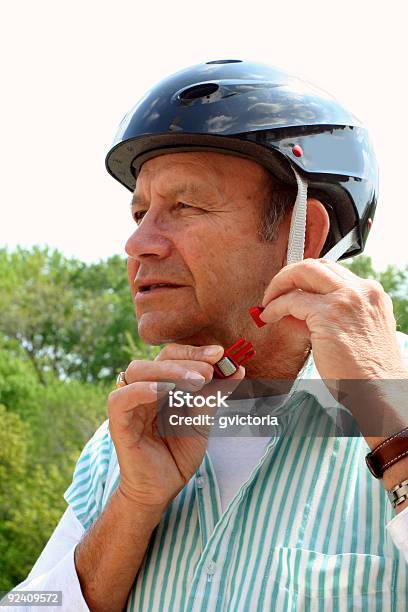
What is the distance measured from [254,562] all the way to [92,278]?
52.5 meters

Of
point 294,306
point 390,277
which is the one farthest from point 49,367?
point 294,306

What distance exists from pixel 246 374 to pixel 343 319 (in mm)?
1007

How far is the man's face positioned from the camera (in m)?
3.49

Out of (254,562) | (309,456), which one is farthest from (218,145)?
(254,562)

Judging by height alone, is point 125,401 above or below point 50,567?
above

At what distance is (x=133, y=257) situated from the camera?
11.8 ft

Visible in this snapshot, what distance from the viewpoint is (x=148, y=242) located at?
3494 mm

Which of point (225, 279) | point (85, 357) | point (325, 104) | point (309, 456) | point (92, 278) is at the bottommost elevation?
point (309, 456)

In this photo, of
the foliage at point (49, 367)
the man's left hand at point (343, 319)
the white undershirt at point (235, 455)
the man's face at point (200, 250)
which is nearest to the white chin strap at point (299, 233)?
the man's face at point (200, 250)

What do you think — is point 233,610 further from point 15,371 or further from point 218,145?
point 15,371

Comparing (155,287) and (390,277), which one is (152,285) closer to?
(155,287)

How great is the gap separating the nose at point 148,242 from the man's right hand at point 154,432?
502 mm

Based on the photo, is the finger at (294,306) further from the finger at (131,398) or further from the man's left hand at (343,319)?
the finger at (131,398)

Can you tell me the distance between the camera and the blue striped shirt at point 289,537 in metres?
2.75
